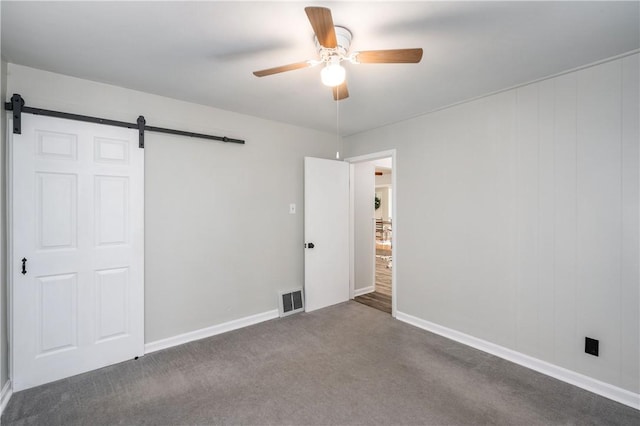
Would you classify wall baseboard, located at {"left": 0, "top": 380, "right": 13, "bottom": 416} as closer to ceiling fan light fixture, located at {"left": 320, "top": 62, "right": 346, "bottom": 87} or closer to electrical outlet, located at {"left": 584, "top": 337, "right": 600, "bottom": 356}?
ceiling fan light fixture, located at {"left": 320, "top": 62, "right": 346, "bottom": 87}

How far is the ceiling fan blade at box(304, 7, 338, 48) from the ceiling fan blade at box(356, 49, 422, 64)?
0.72 feet

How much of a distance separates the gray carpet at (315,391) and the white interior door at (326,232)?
104 centimetres

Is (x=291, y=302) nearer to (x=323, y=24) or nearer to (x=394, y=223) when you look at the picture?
(x=394, y=223)

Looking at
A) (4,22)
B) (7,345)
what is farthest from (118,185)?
(7,345)

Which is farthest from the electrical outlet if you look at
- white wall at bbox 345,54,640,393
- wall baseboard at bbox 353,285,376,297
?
wall baseboard at bbox 353,285,376,297

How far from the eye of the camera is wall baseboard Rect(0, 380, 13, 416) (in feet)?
6.62

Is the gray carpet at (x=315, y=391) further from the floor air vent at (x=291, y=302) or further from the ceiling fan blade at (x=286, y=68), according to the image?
the ceiling fan blade at (x=286, y=68)

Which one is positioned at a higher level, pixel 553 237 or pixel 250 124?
pixel 250 124

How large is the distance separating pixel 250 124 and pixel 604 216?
3457 millimetres

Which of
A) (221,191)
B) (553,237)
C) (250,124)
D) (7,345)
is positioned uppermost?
(250,124)

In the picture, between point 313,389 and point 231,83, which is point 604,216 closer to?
point 313,389

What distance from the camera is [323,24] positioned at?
4.55ft

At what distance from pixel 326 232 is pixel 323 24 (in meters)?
2.94

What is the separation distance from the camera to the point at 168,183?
293 centimetres
